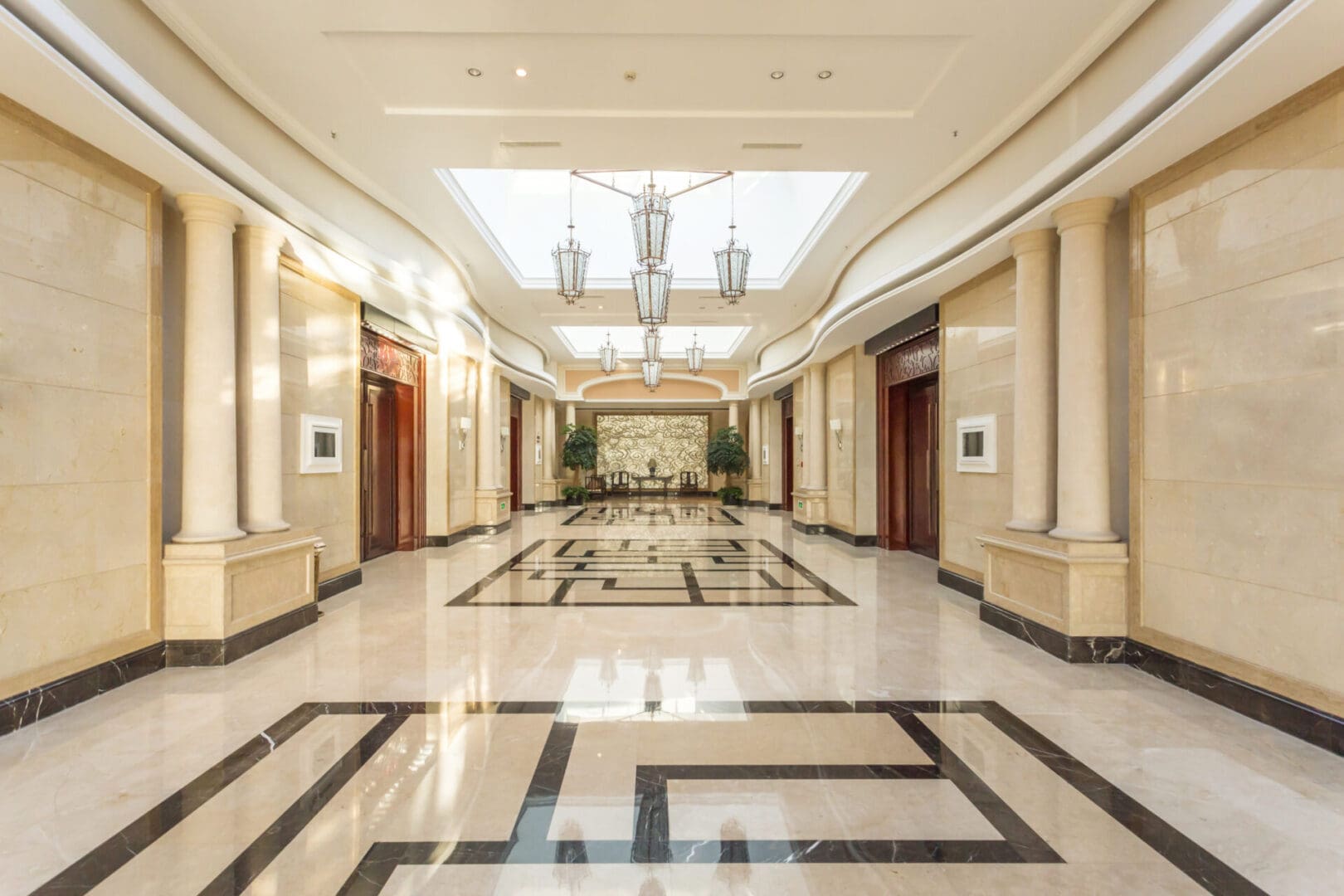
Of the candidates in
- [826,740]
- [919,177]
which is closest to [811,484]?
[919,177]

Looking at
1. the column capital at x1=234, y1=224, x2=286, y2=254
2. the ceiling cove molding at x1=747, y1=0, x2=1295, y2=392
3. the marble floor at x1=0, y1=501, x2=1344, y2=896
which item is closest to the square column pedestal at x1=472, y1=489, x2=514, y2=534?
the marble floor at x1=0, y1=501, x2=1344, y2=896

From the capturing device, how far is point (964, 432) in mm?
5816

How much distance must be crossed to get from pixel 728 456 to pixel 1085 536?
12.8 metres

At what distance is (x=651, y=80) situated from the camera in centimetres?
378

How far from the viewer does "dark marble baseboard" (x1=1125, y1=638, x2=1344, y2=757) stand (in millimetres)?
2613

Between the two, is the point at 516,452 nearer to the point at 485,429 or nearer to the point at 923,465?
the point at 485,429

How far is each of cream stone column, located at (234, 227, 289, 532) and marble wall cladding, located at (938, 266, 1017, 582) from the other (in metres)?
5.93

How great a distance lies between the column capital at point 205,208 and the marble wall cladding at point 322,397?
3.42 ft

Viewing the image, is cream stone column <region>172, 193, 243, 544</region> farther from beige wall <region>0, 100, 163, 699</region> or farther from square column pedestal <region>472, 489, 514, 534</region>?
square column pedestal <region>472, 489, 514, 534</region>

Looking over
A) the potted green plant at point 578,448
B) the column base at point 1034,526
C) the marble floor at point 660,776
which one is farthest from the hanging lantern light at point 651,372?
the marble floor at point 660,776

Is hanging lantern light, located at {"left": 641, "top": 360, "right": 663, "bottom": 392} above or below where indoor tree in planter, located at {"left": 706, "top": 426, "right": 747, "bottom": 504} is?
above

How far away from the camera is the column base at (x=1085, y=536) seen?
12.6ft

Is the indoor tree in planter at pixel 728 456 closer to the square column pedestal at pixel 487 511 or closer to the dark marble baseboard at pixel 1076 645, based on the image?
the square column pedestal at pixel 487 511

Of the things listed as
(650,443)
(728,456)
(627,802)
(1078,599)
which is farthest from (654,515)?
(627,802)
